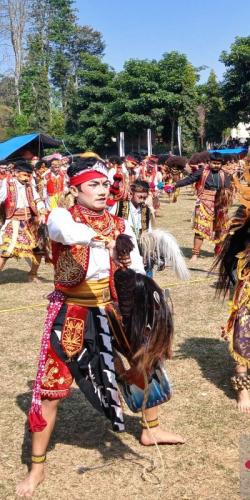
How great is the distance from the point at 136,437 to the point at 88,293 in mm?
1085

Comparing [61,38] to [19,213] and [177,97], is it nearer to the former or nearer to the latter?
[177,97]

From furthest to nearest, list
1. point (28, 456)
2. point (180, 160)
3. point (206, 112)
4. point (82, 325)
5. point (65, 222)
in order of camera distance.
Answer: point (206, 112), point (180, 160), point (28, 456), point (82, 325), point (65, 222)

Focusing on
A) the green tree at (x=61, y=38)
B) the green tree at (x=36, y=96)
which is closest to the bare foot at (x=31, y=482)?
the green tree at (x=36, y=96)

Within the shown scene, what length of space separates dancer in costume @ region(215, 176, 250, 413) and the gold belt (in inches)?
40.8

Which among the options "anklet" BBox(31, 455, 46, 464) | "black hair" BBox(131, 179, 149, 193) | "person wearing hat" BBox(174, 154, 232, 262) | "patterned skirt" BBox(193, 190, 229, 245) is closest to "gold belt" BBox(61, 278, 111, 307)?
"anklet" BBox(31, 455, 46, 464)

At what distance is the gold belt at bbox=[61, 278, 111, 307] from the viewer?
9.59ft

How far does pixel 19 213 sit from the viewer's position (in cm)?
769

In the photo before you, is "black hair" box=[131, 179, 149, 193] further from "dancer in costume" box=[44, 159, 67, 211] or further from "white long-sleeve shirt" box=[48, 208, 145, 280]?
"dancer in costume" box=[44, 159, 67, 211]

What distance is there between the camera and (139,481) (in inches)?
119

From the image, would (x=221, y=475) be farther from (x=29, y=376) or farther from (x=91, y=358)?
(x=29, y=376)

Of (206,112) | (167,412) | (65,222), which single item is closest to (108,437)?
(167,412)

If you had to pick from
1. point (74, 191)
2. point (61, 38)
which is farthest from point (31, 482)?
point (61, 38)

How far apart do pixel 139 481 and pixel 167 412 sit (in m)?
0.81

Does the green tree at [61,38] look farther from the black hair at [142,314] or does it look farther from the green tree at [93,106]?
the black hair at [142,314]
